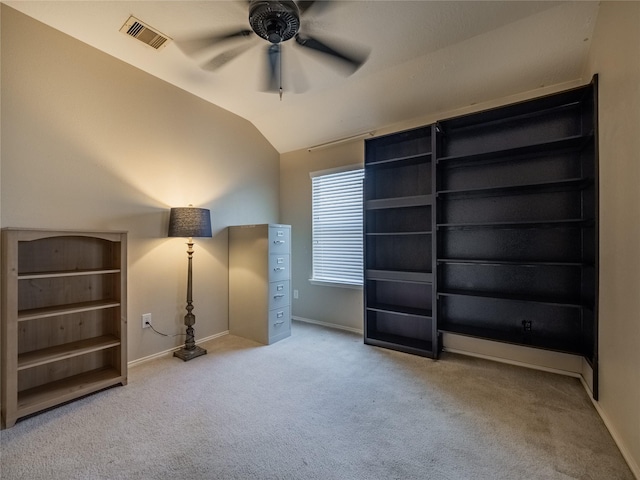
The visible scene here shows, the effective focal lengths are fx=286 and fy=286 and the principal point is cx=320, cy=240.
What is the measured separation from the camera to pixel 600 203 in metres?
1.87

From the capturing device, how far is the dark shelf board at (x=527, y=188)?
7.20 ft

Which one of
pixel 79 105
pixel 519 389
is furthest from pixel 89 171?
pixel 519 389

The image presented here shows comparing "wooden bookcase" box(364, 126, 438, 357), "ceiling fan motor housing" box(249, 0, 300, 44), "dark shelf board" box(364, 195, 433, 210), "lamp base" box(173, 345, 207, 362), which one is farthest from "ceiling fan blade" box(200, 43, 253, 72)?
"lamp base" box(173, 345, 207, 362)

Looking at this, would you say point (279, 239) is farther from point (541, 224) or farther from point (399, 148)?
point (541, 224)

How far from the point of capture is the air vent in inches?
82.3

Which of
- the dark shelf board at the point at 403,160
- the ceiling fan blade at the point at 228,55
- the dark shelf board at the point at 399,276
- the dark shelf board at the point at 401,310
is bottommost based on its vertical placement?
the dark shelf board at the point at 401,310

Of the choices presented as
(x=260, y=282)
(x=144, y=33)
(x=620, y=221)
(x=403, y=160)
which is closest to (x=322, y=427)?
(x=260, y=282)

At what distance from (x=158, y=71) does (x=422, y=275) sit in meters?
3.16

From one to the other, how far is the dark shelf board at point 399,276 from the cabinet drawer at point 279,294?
36.5 inches

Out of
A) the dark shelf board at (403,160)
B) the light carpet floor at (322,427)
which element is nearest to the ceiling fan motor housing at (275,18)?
the dark shelf board at (403,160)

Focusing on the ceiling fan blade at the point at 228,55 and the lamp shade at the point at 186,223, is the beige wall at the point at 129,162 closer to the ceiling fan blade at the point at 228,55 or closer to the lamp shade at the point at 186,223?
the lamp shade at the point at 186,223

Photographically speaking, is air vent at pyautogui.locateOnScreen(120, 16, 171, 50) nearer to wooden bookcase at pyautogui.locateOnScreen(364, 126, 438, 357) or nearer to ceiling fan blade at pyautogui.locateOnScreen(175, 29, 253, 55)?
ceiling fan blade at pyautogui.locateOnScreen(175, 29, 253, 55)

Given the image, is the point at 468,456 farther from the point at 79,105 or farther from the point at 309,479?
the point at 79,105

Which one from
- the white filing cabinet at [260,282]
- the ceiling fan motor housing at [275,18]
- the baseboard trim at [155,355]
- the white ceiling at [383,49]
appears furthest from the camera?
the white filing cabinet at [260,282]
